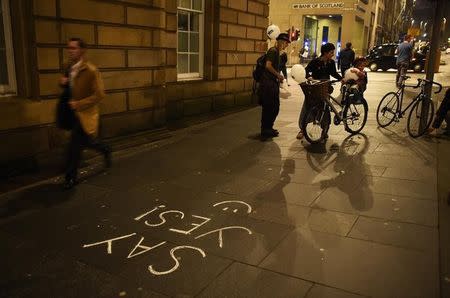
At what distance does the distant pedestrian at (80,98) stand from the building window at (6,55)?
3.92 feet

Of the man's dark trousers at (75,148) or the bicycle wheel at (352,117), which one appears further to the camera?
the bicycle wheel at (352,117)

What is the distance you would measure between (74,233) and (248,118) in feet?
24.0

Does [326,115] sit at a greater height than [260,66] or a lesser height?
lesser

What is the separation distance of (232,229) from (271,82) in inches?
175

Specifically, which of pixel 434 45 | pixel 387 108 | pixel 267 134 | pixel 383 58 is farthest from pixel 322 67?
pixel 383 58

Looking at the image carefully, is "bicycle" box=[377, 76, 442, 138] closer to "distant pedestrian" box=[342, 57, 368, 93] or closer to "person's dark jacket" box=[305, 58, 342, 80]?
"distant pedestrian" box=[342, 57, 368, 93]

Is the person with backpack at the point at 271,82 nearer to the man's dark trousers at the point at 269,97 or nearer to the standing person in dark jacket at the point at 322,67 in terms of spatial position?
the man's dark trousers at the point at 269,97

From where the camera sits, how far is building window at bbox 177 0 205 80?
10.6 m

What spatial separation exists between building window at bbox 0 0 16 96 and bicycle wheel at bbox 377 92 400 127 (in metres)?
7.07

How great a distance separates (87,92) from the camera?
558 centimetres

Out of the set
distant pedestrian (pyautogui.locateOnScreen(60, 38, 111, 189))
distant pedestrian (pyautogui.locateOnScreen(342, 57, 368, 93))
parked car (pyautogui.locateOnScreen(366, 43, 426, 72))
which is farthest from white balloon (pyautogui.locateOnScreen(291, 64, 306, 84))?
parked car (pyautogui.locateOnScreen(366, 43, 426, 72))

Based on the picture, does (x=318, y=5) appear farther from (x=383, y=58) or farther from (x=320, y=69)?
(x=320, y=69)

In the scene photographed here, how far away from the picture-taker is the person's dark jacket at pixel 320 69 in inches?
327

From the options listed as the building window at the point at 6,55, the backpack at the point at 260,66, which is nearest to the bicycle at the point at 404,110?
the backpack at the point at 260,66
